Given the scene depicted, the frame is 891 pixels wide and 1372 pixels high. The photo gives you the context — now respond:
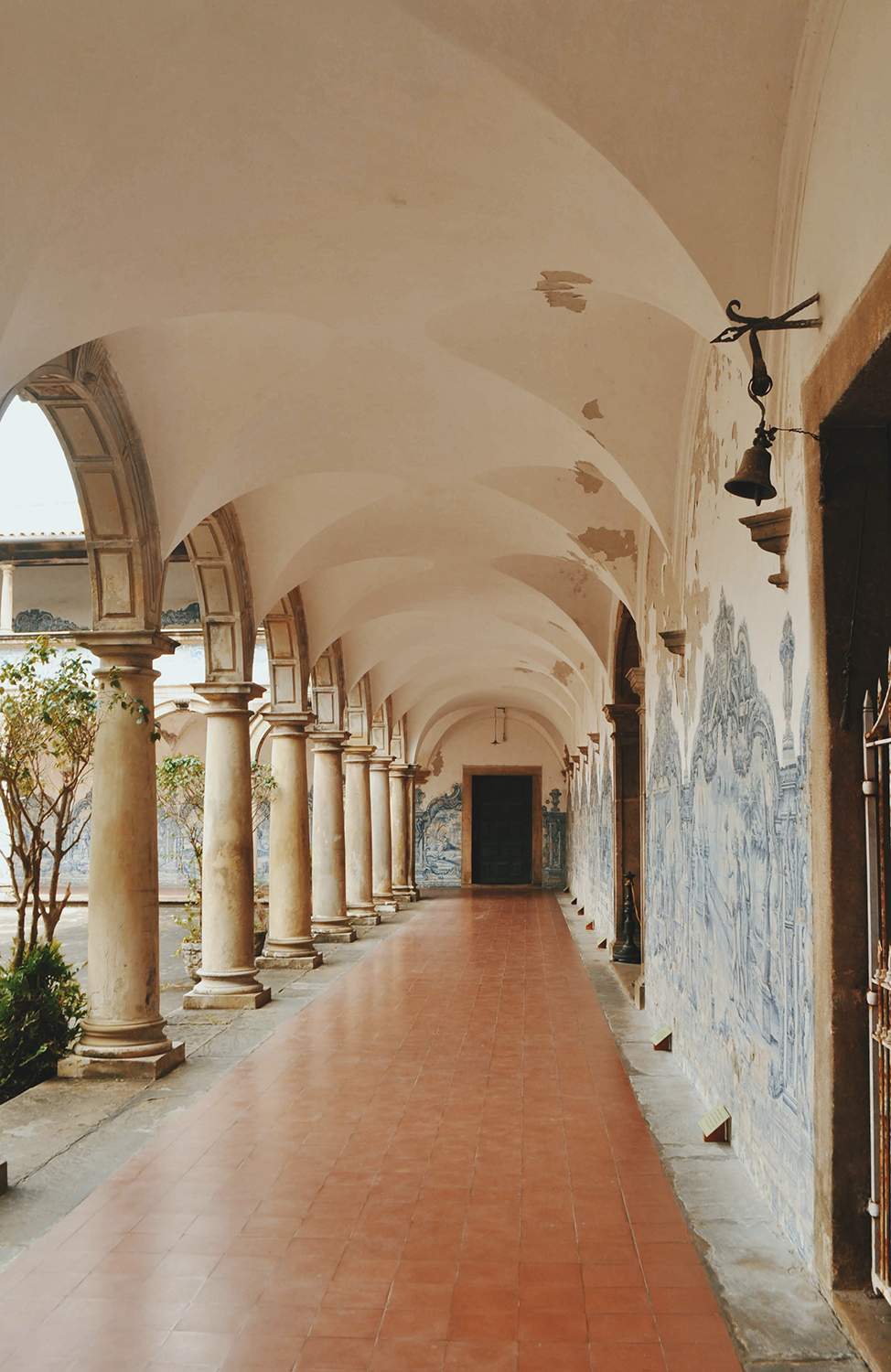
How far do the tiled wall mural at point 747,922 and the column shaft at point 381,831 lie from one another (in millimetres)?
14172

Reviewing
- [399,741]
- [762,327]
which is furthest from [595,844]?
[762,327]

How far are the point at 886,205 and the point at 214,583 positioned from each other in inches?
305

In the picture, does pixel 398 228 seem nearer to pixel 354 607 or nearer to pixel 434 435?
pixel 434 435

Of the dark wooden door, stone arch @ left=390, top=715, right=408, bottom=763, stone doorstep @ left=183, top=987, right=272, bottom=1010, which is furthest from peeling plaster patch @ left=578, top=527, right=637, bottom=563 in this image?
the dark wooden door

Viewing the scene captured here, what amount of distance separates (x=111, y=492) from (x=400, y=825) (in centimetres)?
1712

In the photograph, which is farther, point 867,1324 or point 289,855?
point 289,855

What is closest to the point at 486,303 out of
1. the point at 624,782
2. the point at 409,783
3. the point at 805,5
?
the point at 805,5

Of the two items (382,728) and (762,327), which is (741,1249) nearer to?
(762,327)

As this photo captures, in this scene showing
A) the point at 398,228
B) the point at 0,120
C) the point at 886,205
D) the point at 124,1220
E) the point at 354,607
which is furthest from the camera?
the point at 354,607

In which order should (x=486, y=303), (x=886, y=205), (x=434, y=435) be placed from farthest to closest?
(x=434, y=435), (x=486, y=303), (x=886, y=205)

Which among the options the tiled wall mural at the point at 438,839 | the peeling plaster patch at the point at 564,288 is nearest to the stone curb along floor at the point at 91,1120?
the peeling plaster patch at the point at 564,288

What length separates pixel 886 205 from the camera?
3.08 metres

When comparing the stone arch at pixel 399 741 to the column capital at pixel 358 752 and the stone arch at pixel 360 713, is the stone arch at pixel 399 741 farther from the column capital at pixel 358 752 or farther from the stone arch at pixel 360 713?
the column capital at pixel 358 752

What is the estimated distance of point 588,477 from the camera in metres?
8.91
